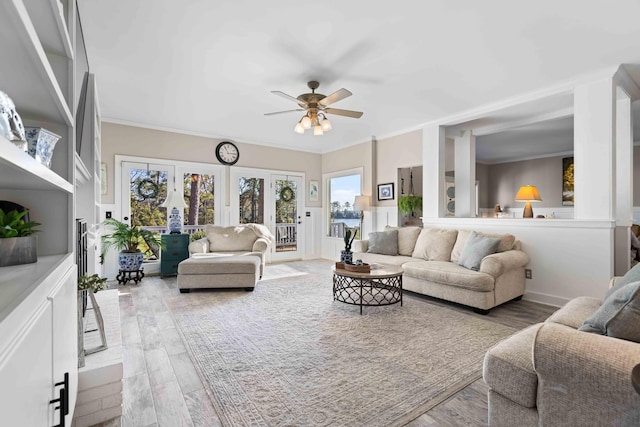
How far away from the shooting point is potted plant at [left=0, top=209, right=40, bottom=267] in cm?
112

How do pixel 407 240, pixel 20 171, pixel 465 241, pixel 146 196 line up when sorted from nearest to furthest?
pixel 20 171, pixel 465 241, pixel 407 240, pixel 146 196

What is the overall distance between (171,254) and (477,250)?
4.48 metres

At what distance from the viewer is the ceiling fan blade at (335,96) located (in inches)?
122

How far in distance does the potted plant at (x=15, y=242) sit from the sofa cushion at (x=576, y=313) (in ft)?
8.44

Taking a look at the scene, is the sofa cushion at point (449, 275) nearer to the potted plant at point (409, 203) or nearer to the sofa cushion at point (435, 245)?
the sofa cushion at point (435, 245)

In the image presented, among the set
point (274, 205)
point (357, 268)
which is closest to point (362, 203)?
point (274, 205)

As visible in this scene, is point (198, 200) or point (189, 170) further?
point (198, 200)

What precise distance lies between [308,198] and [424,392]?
5.50 m

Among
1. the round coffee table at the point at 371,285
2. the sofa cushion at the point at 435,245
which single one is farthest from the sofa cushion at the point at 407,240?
the round coffee table at the point at 371,285

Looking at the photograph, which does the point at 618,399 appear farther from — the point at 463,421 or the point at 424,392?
the point at 424,392

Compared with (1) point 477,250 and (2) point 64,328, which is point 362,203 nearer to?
(1) point 477,250

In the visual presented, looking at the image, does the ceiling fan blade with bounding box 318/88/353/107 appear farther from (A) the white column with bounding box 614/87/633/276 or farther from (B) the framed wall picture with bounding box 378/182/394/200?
(A) the white column with bounding box 614/87/633/276

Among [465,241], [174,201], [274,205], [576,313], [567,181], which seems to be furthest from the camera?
[567,181]

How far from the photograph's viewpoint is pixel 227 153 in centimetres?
611
